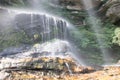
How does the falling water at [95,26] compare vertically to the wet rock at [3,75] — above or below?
above

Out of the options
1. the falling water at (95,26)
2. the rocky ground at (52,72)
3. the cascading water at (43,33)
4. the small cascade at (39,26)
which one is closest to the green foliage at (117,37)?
the falling water at (95,26)

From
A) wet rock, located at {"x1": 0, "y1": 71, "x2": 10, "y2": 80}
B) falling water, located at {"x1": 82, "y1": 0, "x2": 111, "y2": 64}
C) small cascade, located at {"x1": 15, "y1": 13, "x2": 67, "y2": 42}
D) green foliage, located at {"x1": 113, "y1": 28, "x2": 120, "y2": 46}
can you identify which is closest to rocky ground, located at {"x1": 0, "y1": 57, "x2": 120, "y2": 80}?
wet rock, located at {"x1": 0, "y1": 71, "x2": 10, "y2": 80}

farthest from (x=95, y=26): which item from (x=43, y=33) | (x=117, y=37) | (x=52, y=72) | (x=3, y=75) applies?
(x=3, y=75)

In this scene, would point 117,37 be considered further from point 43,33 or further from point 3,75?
point 3,75

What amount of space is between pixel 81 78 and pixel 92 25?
898cm

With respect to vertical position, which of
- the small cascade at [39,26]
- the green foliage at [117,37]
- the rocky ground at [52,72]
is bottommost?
the rocky ground at [52,72]

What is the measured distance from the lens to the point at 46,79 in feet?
26.9

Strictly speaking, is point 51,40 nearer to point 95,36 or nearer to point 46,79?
point 95,36

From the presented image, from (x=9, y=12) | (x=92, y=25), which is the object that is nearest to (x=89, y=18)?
(x=92, y=25)

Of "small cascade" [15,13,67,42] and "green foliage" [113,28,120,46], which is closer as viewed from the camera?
"small cascade" [15,13,67,42]

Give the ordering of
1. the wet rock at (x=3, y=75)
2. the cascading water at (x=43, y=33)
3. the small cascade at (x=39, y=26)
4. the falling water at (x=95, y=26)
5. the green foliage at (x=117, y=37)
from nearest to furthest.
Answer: the wet rock at (x=3, y=75) → the cascading water at (x=43, y=33) → the small cascade at (x=39, y=26) → the falling water at (x=95, y=26) → the green foliage at (x=117, y=37)

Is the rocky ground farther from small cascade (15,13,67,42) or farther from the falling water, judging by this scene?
the falling water

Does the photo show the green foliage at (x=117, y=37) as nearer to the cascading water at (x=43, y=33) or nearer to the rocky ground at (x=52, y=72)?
the cascading water at (x=43, y=33)

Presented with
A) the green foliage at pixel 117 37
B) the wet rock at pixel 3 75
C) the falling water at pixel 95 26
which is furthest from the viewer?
the green foliage at pixel 117 37
